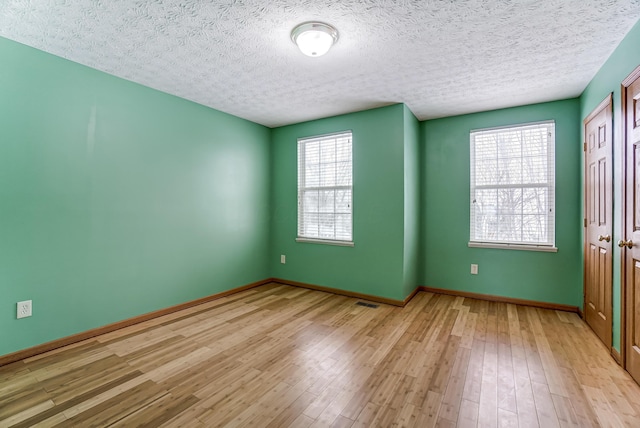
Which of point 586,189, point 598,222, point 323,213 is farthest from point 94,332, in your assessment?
point 586,189

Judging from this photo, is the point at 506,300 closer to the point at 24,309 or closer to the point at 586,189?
the point at 586,189

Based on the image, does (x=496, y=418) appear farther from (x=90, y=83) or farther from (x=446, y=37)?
(x=90, y=83)

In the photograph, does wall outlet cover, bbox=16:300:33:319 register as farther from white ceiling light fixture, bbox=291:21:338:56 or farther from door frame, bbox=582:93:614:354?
door frame, bbox=582:93:614:354

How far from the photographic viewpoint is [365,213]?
397 cm

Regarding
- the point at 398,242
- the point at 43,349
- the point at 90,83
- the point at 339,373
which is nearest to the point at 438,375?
the point at 339,373

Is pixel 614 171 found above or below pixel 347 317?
above

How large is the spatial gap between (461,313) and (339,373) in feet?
6.32

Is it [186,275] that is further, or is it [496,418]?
[186,275]

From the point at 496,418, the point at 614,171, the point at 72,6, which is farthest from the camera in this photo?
the point at 614,171

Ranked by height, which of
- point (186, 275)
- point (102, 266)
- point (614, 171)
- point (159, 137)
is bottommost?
Answer: point (186, 275)

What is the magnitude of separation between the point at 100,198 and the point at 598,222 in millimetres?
→ 4653

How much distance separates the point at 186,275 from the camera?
140 inches

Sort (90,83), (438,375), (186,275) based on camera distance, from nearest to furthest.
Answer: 1. (438,375)
2. (90,83)
3. (186,275)

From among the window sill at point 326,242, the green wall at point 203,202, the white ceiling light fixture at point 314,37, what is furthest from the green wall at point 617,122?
the window sill at point 326,242
